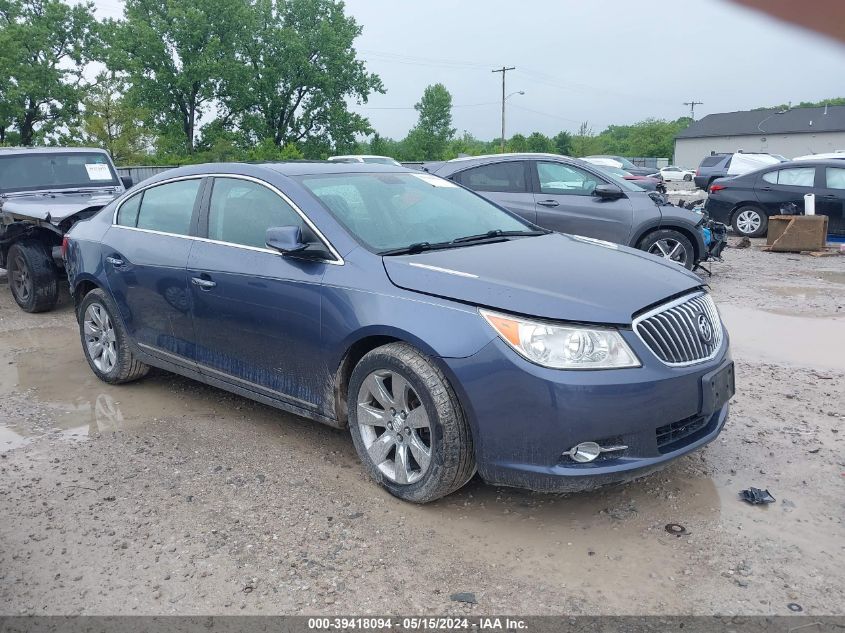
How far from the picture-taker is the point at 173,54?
44750 millimetres

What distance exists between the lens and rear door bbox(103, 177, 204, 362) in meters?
4.80

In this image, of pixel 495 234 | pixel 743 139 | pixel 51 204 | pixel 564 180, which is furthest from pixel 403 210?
pixel 743 139

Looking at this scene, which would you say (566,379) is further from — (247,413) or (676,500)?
(247,413)

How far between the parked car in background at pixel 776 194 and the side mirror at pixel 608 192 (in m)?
5.90

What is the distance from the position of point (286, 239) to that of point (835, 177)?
11.9 m

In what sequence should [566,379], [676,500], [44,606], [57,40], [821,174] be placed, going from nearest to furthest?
[44,606]
[566,379]
[676,500]
[821,174]
[57,40]

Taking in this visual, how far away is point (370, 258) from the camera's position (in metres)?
3.88

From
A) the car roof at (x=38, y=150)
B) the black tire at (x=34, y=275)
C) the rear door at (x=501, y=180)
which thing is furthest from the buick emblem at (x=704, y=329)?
the car roof at (x=38, y=150)

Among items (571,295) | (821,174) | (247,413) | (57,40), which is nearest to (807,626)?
(571,295)

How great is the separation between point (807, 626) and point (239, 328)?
312cm

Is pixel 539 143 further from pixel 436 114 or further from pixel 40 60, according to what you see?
pixel 40 60

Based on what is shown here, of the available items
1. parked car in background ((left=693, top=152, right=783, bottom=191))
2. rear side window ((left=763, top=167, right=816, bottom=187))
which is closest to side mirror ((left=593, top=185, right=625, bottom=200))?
rear side window ((left=763, top=167, right=816, bottom=187))

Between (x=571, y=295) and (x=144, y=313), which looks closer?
(x=571, y=295)

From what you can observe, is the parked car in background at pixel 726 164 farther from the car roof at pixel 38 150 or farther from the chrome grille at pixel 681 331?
the chrome grille at pixel 681 331
